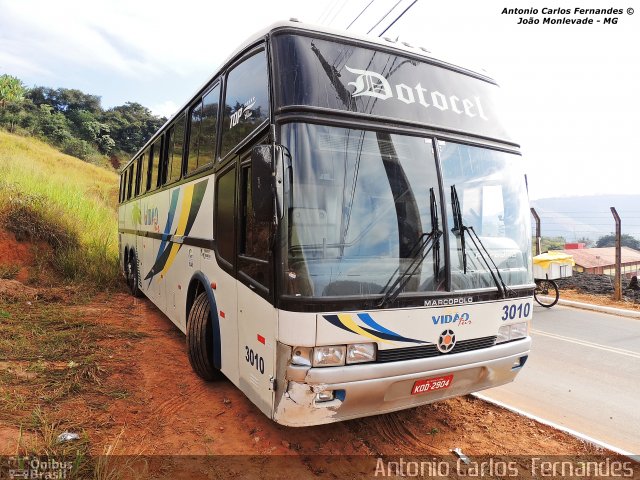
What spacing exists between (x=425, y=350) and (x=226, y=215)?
85.8 inches

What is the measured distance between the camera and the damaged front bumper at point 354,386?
2.94 meters

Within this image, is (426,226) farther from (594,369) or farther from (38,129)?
(38,129)

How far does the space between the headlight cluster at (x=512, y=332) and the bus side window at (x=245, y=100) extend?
272cm

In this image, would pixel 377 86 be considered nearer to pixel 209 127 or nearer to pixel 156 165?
pixel 209 127

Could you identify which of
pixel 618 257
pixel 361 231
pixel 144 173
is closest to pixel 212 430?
pixel 361 231

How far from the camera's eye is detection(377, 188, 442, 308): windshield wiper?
3.12 metres

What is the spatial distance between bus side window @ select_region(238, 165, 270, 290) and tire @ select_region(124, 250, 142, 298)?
260 inches

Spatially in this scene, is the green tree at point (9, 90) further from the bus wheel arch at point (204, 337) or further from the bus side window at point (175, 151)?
the bus wheel arch at point (204, 337)

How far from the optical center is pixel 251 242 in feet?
11.5

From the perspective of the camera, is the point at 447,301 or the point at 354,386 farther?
the point at 447,301

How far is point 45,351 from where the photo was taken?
18.0ft

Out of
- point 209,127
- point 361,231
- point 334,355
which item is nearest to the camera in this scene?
point 334,355

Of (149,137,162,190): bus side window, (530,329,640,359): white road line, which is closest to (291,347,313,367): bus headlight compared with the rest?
(149,137,162,190): bus side window

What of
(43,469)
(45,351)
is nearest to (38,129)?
(45,351)
